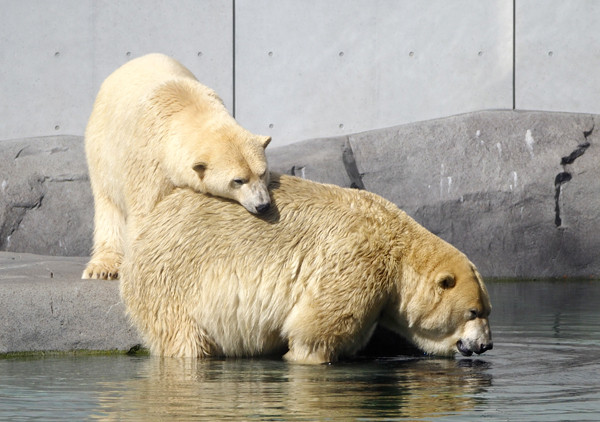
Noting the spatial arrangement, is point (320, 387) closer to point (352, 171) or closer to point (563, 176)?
point (352, 171)

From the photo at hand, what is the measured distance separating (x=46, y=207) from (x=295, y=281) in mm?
7371

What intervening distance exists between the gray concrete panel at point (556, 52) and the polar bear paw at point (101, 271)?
8061mm

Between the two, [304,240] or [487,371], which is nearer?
[487,371]

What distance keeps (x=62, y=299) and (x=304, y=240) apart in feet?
4.90

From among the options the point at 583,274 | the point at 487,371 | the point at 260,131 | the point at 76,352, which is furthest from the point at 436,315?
the point at 260,131

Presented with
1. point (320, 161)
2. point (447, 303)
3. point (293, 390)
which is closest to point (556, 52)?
point (320, 161)

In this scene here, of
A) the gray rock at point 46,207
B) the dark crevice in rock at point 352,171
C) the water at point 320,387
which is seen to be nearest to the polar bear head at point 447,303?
the water at point 320,387

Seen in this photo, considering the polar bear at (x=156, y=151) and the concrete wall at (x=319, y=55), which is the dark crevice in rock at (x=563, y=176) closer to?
the concrete wall at (x=319, y=55)

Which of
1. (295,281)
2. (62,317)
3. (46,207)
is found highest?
(46,207)

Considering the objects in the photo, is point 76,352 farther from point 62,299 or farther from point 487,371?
point 487,371

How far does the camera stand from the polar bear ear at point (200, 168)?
20.1 feet

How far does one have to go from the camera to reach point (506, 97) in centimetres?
1383

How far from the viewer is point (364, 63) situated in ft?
45.7

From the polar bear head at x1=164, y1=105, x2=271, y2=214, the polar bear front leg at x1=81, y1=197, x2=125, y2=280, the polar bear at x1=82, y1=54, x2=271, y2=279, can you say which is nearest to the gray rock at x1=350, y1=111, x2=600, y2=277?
the polar bear at x1=82, y1=54, x2=271, y2=279
